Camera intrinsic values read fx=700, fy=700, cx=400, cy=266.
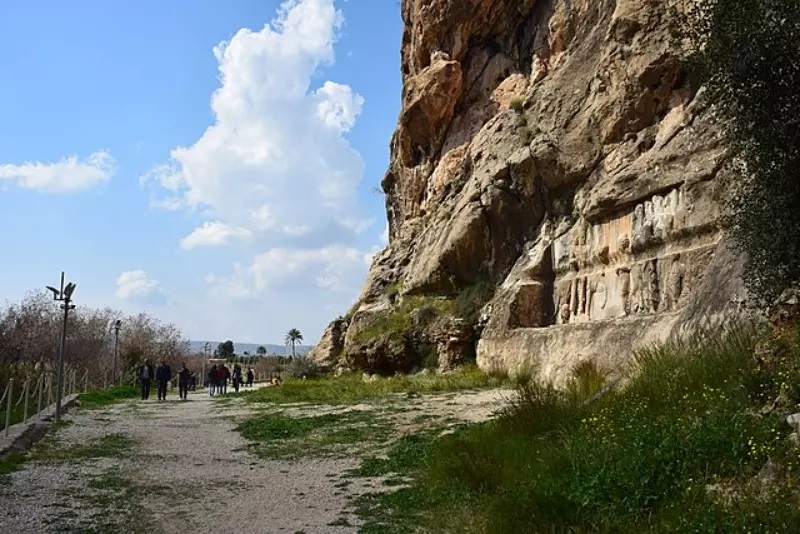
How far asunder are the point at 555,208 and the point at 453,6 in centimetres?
1486

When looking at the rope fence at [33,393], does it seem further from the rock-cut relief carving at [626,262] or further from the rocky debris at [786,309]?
the rock-cut relief carving at [626,262]

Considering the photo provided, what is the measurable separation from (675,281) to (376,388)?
1097 cm

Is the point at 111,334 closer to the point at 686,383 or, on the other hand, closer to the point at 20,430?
the point at 20,430

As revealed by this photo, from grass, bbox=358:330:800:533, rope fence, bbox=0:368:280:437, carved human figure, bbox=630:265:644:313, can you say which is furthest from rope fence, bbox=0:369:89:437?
carved human figure, bbox=630:265:644:313

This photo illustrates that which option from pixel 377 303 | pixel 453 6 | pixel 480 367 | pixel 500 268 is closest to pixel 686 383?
pixel 480 367

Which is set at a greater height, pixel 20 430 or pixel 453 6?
pixel 453 6

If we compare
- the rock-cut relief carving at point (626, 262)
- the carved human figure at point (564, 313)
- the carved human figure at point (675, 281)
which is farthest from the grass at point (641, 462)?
the carved human figure at point (564, 313)

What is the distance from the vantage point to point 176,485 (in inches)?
359

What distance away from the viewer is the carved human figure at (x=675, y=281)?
1512cm

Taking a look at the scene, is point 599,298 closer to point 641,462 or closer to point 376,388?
point 376,388

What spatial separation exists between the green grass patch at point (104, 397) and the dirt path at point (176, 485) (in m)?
9.74

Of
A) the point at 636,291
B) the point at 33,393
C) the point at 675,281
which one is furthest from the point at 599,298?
the point at 33,393

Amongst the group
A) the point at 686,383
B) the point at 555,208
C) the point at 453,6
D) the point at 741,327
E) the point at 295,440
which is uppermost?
the point at 453,6

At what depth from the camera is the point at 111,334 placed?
62.1 meters
